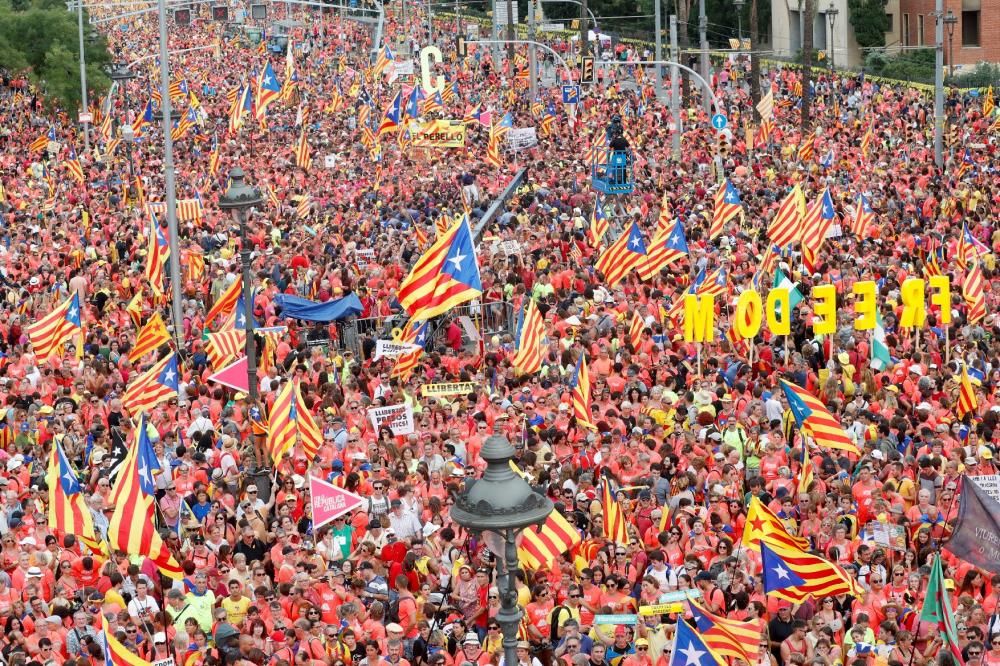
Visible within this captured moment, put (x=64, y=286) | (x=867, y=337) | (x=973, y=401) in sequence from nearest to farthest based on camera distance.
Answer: (x=973, y=401) < (x=867, y=337) < (x=64, y=286)

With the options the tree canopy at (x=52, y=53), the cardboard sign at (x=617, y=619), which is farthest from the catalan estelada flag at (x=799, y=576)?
the tree canopy at (x=52, y=53)

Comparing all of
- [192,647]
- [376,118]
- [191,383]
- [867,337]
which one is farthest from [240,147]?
[192,647]

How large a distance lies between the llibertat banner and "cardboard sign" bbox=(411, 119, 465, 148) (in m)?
29.5

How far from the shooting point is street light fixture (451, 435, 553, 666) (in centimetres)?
995

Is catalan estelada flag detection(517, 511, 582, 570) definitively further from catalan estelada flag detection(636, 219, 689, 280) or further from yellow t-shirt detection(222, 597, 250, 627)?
catalan estelada flag detection(636, 219, 689, 280)

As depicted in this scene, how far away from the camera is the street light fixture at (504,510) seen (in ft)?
32.7

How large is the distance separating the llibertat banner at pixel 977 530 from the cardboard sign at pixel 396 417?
745 centimetres

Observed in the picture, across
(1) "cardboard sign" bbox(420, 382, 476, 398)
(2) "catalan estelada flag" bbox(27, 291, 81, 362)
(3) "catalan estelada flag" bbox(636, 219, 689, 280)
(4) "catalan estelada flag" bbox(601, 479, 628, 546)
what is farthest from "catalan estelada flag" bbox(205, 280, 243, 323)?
(4) "catalan estelada flag" bbox(601, 479, 628, 546)

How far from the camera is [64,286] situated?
96.6 ft

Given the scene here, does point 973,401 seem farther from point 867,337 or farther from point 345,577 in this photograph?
point 345,577

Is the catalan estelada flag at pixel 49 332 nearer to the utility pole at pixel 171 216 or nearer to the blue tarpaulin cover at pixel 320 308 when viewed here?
the utility pole at pixel 171 216

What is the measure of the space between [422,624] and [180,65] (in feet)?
209

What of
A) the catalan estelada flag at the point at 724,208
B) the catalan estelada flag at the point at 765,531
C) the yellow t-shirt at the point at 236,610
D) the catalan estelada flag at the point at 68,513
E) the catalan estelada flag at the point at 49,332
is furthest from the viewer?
the catalan estelada flag at the point at 724,208

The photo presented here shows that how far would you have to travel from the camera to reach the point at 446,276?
71.2ft
